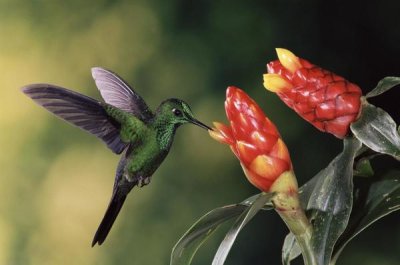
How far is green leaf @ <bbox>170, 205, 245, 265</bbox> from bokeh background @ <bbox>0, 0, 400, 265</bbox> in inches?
27.7

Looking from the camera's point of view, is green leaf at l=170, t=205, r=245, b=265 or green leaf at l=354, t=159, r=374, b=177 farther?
green leaf at l=354, t=159, r=374, b=177

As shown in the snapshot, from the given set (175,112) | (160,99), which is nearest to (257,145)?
(175,112)

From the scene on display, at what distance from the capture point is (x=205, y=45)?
1655 mm

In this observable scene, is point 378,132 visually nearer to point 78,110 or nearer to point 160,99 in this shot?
point 78,110

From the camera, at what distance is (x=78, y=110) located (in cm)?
106

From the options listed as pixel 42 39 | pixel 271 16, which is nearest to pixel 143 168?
pixel 42 39

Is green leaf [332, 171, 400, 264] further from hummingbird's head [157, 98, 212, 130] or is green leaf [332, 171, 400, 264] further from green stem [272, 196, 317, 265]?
hummingbird's head [157, 98, 212, 130]

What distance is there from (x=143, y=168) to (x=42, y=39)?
1.85 feet

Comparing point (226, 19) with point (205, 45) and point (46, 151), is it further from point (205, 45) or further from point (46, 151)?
point (46, 151)

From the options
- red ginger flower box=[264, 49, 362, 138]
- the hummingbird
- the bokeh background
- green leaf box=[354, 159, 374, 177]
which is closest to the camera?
red ginger flower box=[264, 49, 362, 138]

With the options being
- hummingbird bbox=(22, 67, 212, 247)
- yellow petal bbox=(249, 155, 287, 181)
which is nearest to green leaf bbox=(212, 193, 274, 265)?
yellow petal bbox=(249, 155, 287, 181)

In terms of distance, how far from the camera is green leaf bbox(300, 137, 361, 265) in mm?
771

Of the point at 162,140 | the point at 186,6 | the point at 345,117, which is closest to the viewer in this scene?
the point at 345,117

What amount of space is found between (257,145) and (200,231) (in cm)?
14
